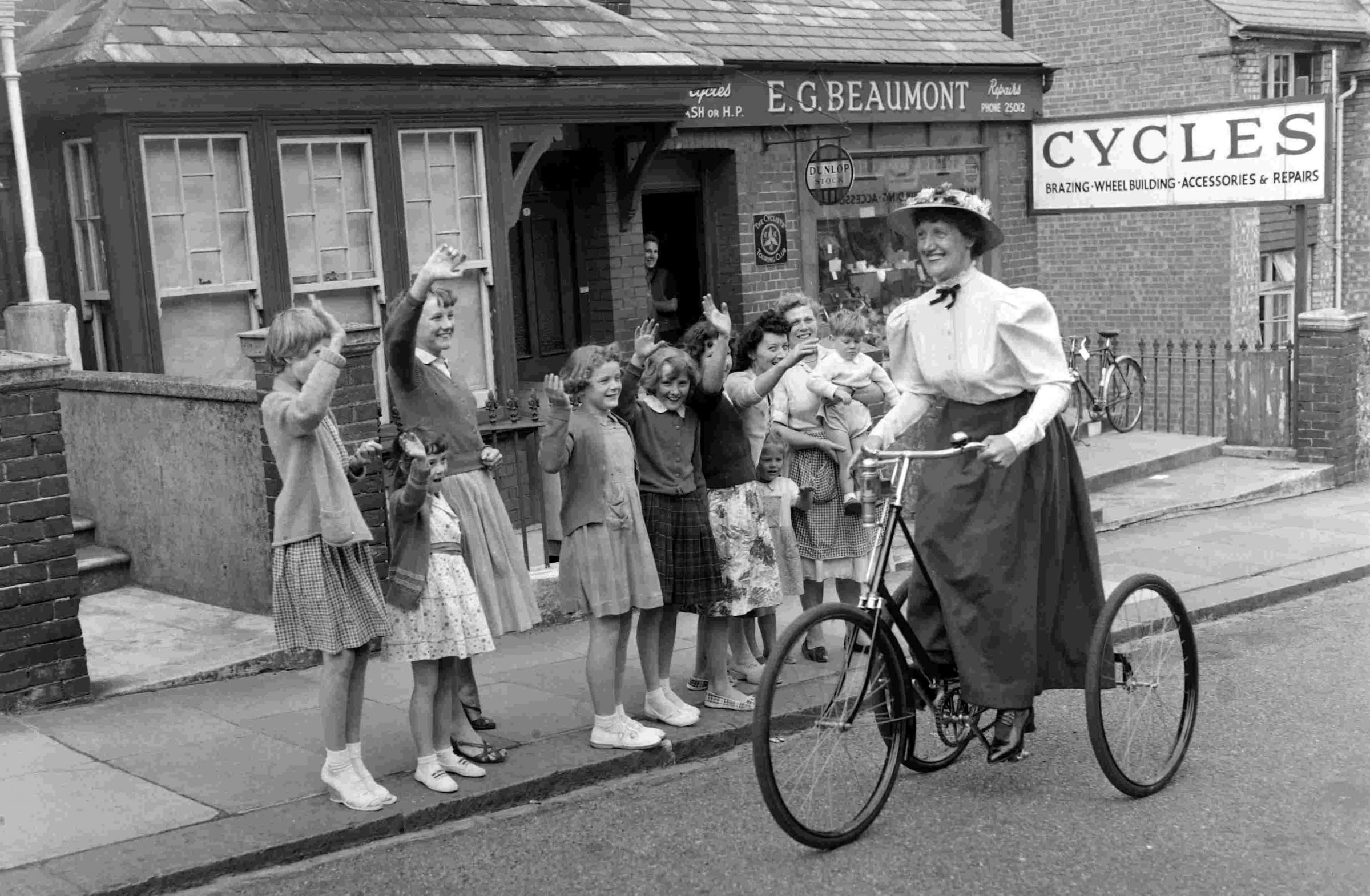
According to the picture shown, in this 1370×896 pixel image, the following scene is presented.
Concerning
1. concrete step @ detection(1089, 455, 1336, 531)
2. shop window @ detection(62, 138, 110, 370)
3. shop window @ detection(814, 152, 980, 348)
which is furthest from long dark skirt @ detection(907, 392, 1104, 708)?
shop window @ detection(814, 152, 980, 348)

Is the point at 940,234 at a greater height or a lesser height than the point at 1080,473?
greater

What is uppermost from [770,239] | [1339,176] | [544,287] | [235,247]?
[1339,176]

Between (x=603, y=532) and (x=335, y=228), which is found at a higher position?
(x=335, y=228)

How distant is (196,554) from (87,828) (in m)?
3.00

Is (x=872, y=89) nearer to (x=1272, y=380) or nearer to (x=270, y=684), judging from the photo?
(x=1272, y=380)

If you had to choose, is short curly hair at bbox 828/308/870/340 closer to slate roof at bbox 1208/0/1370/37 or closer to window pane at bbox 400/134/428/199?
window pane at bbox 400/134/428/199

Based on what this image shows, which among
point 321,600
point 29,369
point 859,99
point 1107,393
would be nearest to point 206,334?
point 29,369

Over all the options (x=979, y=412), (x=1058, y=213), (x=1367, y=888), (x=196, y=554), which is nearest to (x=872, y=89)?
(x=1058, y=213)

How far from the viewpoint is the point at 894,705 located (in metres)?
5.18

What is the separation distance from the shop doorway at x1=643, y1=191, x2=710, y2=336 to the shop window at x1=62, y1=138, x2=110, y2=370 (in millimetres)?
4997

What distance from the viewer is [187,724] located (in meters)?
6.43

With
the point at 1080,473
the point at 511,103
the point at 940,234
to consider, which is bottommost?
the point at 1080,473

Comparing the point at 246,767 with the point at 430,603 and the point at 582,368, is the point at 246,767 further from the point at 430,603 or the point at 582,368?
the point at 582,368

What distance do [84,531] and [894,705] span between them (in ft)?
17.8
